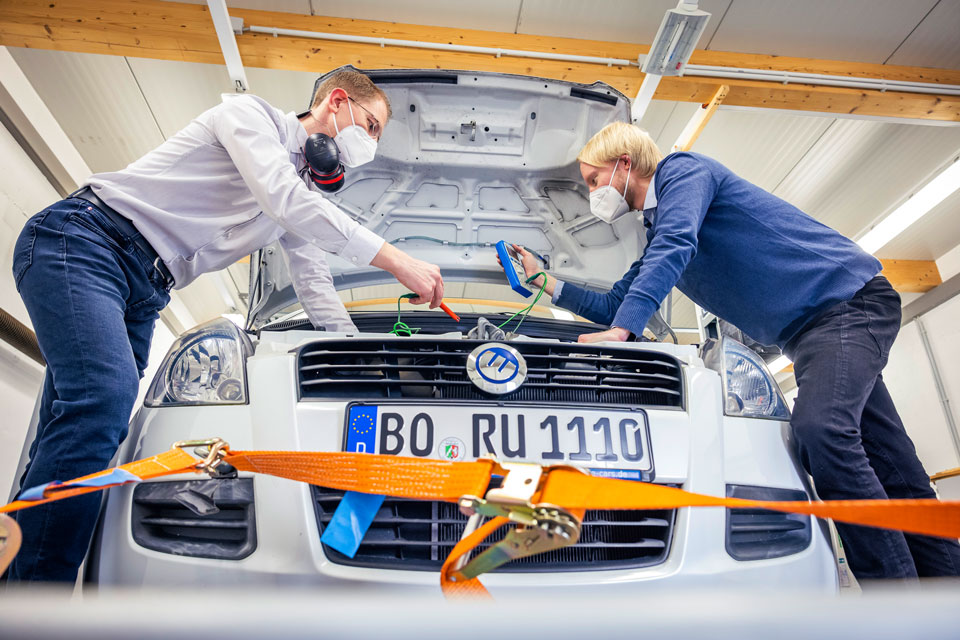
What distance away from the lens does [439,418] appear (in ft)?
4.53

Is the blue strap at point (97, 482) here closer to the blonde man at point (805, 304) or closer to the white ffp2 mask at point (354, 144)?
the blonde man at point (805, 304)

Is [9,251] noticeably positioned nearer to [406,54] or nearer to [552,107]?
[406,54]

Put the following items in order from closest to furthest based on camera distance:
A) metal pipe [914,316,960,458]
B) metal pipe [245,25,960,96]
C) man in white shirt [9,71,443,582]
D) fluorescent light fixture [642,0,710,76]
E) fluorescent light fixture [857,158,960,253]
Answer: man in white shirt [9,71,443,582] < fluorescent light fixture [642,0,710,76] < metal pipe [245,25,960,96] < fluorescent light fixture [857,158,960,253] < metal pipe [914,316,960,458]

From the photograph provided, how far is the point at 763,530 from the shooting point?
141cm

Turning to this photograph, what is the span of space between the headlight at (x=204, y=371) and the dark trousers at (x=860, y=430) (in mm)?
1474

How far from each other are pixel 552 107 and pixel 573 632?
2785 millimetres

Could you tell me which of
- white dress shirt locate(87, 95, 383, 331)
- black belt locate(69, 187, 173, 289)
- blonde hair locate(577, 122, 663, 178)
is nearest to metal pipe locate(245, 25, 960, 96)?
blonde hair locate(577, 122, 663, 178)

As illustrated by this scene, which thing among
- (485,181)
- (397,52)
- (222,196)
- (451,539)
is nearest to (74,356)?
(222,196)

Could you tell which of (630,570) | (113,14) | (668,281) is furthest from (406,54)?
(630,570)

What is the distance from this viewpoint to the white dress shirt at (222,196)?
1.71 m

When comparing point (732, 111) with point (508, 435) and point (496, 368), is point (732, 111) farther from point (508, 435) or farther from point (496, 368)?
point (508, 435)

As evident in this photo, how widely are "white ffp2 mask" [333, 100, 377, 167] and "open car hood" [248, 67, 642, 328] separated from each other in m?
0.56

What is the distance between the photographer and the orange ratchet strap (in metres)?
0.77

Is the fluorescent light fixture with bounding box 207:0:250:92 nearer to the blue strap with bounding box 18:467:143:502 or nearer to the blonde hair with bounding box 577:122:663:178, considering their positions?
the blonde hair with bounding box 577:122:663:178
